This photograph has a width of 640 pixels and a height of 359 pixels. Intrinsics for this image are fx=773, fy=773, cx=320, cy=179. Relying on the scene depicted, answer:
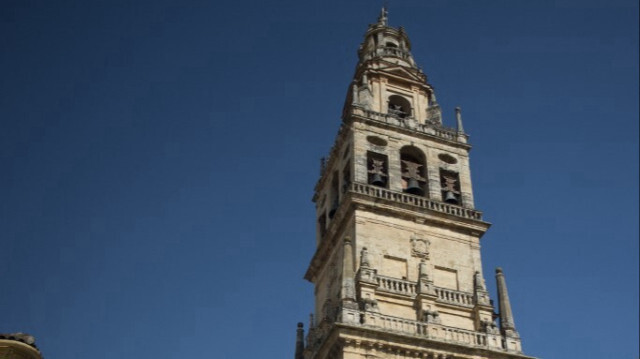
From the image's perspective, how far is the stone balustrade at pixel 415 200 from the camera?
119 ft

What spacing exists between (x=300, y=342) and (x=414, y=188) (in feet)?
30.9

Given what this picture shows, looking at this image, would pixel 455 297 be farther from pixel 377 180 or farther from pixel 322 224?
pixel 322 224

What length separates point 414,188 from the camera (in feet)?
126

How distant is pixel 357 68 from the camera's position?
46.8m

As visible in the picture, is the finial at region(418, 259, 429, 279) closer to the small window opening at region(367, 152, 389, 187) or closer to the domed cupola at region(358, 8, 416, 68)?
the small window opening at region(367, 152, 389, 187)

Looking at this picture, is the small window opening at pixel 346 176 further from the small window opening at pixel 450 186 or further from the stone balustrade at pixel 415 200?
the small window opening at pixel 450 186

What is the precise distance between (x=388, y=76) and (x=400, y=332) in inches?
722

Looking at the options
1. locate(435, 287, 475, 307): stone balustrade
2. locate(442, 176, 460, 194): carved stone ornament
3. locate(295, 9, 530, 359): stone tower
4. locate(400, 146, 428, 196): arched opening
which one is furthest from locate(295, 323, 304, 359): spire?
locate(442, 176, 460, 194): carved stone ornament

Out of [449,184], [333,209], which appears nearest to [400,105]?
[449,184]

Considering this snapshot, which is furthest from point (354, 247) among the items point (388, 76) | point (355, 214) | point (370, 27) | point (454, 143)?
point (370, 27)

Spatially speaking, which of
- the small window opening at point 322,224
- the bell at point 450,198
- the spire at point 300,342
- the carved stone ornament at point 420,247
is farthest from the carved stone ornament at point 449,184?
the spire at point 300,342

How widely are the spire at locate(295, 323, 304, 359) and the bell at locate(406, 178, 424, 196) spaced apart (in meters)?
8.56

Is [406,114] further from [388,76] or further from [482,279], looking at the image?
[482,279]

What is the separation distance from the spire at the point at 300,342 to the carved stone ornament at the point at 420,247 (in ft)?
21.4
